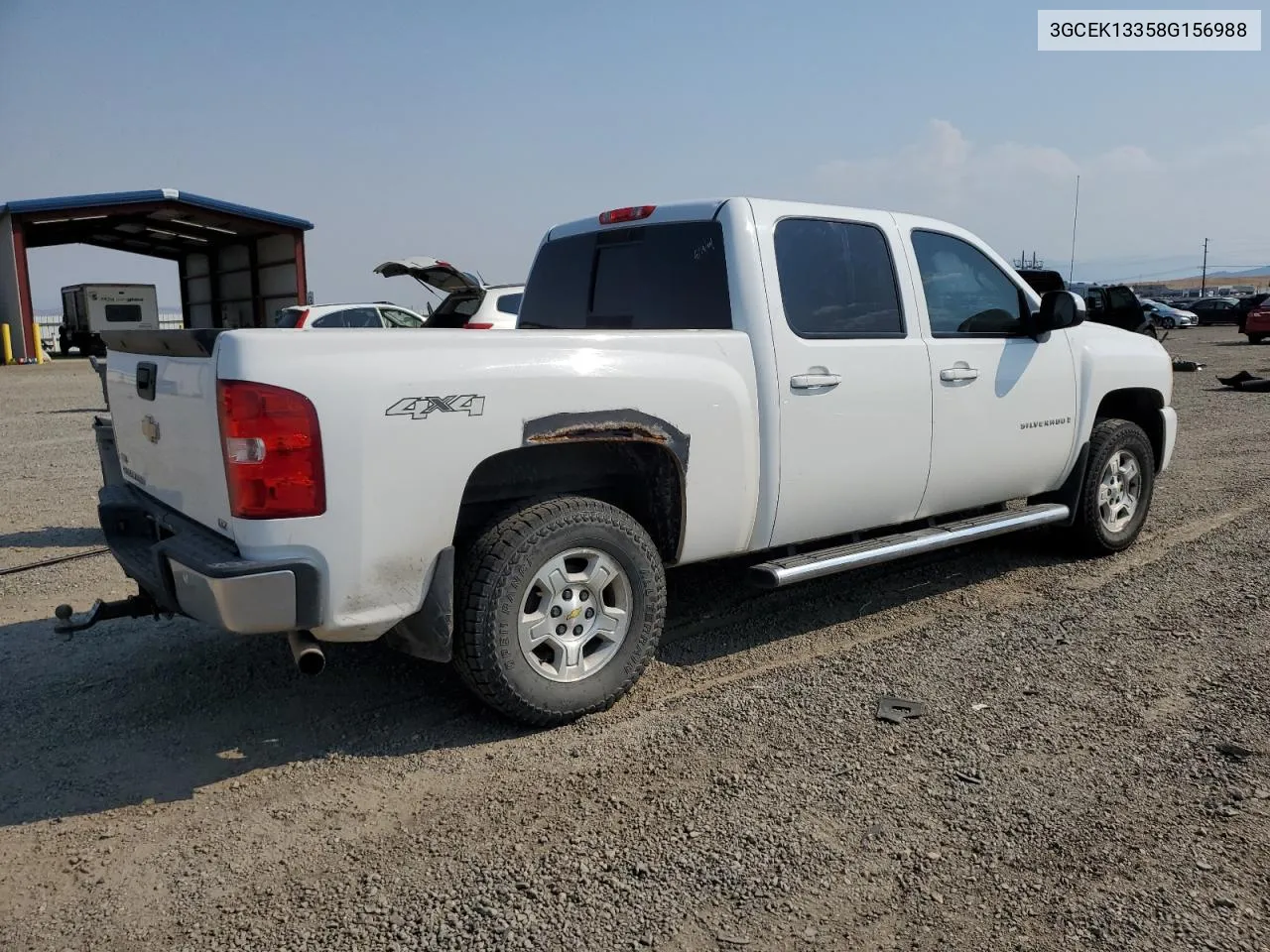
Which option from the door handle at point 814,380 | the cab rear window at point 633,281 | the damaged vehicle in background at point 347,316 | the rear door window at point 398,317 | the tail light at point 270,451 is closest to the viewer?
the tail light at point 270,451

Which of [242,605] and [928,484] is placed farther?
[928,484]

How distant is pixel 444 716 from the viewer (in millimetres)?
3998

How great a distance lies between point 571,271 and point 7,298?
96.1 ft

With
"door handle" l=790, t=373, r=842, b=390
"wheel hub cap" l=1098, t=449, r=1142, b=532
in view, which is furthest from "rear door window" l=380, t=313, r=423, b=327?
"door handle" l=790, t=373, r=842, b=390

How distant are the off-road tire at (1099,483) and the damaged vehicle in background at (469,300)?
632cm

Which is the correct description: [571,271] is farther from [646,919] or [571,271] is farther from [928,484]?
[646,919]

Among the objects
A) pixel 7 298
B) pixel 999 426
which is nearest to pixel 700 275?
pixel 999 426

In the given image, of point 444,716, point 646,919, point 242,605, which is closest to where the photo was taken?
point 646,919

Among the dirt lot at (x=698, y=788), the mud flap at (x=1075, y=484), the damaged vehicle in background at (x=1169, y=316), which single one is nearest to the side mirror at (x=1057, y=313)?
the mud flap at (x=1075, y=484)

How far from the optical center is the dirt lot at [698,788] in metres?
2.71

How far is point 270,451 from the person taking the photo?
123 inches

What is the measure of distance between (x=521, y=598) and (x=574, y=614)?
0.29 m

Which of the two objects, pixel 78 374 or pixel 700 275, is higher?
pixel 700 275

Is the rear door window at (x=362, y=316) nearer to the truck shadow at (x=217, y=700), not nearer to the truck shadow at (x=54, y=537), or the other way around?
the truck shadow at (x=54, y=537)
